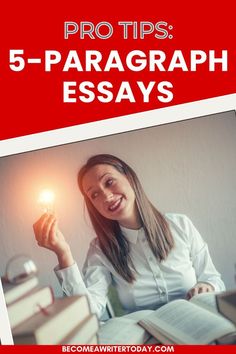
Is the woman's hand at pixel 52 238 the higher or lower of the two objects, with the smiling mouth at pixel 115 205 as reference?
lower

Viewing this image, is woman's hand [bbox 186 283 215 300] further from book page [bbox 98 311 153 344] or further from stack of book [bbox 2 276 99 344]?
stack of book [bbox 2 276 99 344]

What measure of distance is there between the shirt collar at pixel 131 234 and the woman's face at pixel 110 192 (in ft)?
0.08

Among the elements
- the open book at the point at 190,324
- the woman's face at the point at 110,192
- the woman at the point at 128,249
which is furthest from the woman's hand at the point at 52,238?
the open book at the point at 190,324

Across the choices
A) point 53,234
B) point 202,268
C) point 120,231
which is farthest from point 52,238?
point 202,268

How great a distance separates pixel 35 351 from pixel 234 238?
0.64 m

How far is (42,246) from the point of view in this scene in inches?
47.1

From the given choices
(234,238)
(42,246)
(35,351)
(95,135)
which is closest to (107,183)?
(95,135)

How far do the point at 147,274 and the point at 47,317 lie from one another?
0.99 ft

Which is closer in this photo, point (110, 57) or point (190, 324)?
point (190, 324)

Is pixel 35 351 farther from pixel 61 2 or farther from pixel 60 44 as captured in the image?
pixel 61 2

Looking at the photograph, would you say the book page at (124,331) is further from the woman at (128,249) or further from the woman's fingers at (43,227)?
the woman's fingers at (43,227)

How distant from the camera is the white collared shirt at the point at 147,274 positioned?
3.93 ft

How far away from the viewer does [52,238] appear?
1.20 meters

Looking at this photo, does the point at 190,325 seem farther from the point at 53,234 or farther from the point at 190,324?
the point at 53,234
